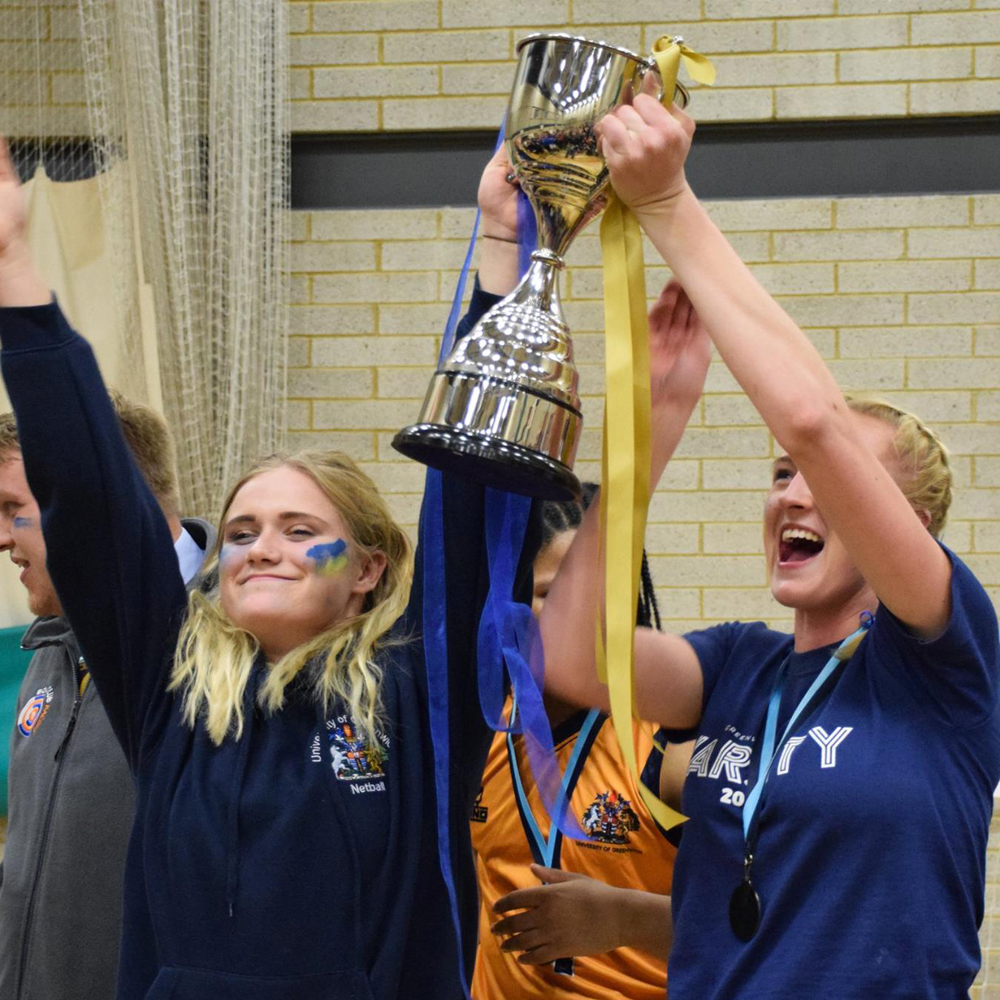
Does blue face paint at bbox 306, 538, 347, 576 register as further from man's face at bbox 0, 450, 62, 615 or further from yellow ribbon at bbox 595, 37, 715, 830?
man's face at bbox 0, 450, 62, 615

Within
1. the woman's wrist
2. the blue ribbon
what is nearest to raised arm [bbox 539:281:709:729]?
the blue ribbon

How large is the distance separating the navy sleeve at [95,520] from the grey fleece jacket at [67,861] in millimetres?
447

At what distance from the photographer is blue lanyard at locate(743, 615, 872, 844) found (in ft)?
4.84

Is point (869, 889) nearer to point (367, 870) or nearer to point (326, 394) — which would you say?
point (367, 870)

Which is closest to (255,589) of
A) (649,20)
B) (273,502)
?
(273,502)

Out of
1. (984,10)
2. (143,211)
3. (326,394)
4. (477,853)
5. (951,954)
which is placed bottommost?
(477,853)

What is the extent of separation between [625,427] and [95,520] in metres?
0.66

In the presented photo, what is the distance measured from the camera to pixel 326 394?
4262 mm

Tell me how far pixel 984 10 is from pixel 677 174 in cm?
320

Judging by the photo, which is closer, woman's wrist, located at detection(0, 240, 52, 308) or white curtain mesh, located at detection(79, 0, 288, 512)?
woman's wrist, located at detection(0, 240, 52, 308)

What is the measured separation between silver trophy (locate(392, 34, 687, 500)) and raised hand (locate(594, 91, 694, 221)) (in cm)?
3

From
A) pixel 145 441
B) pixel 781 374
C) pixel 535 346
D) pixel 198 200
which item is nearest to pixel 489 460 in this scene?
pixel 535 346

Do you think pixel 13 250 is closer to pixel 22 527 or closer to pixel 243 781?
pixel 243 781

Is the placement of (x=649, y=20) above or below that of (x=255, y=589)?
above
